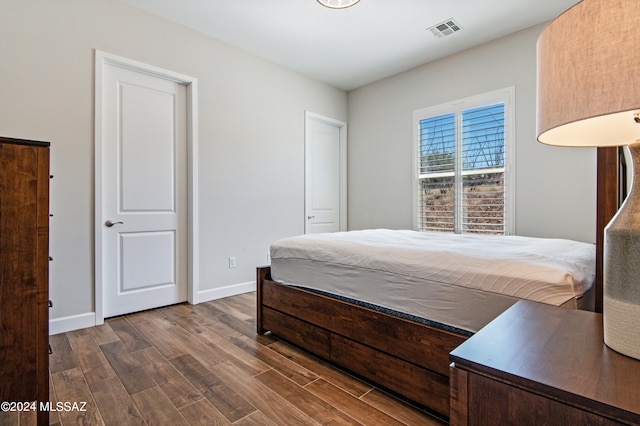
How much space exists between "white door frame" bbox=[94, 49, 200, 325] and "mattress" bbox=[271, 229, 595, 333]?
5.40ft

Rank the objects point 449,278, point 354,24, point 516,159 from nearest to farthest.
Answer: point 449,278
point 354,24
point 516,159

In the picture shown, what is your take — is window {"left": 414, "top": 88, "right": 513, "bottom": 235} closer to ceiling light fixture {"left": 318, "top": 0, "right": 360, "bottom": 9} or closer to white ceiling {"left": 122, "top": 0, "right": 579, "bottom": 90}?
white ceiling {"left": 122, "top": 0, "right": 579, "bottom": 90}

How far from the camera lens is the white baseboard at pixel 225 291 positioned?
10.8 feet

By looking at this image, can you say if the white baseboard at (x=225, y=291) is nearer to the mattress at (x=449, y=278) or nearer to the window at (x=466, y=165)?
the mattress at (x=449, y=278)

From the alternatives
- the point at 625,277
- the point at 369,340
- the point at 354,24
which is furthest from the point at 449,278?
the point at 354,24

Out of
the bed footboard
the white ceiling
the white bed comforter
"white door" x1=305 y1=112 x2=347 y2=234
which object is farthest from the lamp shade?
"white door" x1=305 y1=112 x2=347 y2=234

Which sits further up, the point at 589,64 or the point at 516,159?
the point at 516,159

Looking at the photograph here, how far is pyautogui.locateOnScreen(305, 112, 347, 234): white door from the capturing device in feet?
14.5

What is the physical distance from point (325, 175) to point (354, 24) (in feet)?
6.69

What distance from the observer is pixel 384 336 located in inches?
63.9

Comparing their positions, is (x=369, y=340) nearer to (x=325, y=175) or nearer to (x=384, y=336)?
(x=384, y=336)

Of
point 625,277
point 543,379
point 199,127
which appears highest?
point 199,127

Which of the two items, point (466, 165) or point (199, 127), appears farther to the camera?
point (466, 165)

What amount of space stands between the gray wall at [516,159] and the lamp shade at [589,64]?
2804mm
